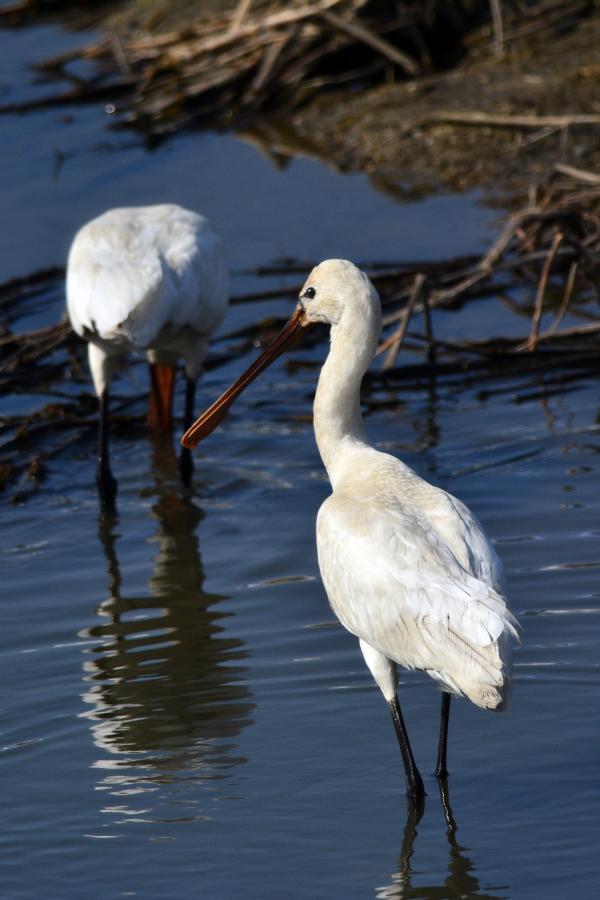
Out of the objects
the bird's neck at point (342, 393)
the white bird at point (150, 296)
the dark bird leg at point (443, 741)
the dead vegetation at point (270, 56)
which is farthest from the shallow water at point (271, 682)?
the dead vegetation at point (270, 56)

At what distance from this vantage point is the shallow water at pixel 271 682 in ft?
17.0

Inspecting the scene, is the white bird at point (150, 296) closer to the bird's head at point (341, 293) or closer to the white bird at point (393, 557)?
the white bird at point (393, 557)

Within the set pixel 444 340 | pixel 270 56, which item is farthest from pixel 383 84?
pixel 444 340

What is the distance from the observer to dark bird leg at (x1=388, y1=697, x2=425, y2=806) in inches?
214

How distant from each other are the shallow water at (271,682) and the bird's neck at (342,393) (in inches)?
38.3

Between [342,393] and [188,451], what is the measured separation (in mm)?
2918

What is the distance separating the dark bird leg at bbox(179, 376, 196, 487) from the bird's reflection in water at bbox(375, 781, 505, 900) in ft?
11.8

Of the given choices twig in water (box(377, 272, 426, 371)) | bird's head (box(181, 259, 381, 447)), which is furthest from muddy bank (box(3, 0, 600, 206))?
bird's head (box(181, 259, 381, 447))

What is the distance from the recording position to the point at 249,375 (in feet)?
21.8

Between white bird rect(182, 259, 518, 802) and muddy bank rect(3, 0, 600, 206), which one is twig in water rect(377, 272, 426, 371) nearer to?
white bird rect(182, 259, 518, 802)

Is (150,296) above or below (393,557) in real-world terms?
above

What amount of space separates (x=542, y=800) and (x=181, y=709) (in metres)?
1.53

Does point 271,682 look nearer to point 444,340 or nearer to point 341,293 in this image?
point 341,293

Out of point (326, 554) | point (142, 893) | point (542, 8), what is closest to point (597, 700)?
point (326, 554)
